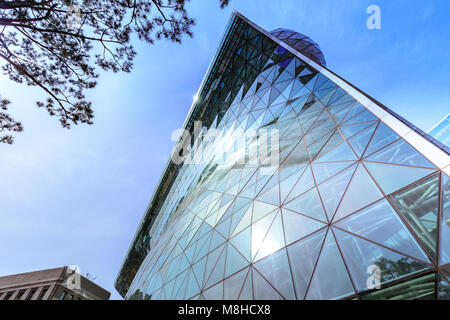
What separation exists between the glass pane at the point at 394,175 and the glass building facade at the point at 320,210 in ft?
0.09

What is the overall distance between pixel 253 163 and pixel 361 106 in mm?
5717

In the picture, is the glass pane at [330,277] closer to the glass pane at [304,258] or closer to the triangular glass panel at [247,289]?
the glass pane at [304,258]

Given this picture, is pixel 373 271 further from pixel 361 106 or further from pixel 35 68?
pixel 35 68

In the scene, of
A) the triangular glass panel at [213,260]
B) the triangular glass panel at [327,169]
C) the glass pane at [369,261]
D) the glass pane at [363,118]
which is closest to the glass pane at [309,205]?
the triangular glass panel at [327,169]

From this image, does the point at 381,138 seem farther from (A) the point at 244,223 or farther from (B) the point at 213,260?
(B) the point at 213,260

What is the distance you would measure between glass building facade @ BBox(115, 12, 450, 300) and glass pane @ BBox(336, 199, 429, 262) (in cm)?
2

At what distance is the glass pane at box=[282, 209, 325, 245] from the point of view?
528 cm

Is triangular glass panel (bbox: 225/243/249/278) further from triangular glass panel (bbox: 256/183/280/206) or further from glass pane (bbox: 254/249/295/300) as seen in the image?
triangular glass panel (bbox: 256/183/280/206)

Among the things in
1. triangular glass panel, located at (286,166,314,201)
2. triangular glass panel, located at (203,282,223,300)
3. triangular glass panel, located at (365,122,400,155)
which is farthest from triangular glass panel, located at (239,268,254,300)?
triangular glass panel, located at (365,122,400,155)

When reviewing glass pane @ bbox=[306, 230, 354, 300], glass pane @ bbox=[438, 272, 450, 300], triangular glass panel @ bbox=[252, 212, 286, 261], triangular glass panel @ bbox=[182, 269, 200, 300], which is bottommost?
glass pane @ bbox=[438, 272, 450, 300]

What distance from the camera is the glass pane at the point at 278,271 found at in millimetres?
4855

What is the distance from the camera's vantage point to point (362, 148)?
5855 mm

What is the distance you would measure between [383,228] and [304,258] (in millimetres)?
1895
